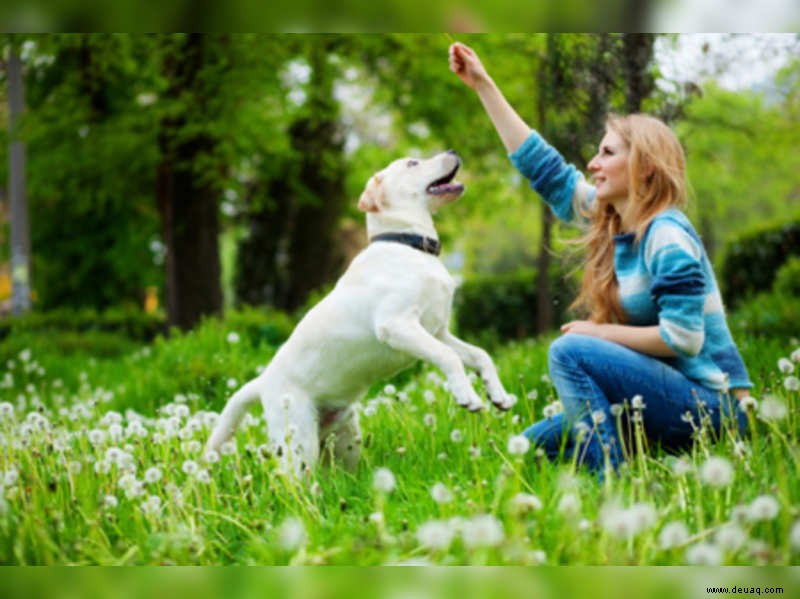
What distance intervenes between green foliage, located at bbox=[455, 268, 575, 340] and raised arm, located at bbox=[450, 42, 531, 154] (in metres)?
8.53

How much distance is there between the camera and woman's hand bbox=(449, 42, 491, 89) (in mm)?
3373

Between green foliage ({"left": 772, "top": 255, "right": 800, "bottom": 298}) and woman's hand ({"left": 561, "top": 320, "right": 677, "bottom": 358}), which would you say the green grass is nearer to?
woman's hand ({"left": 561, "top": 320, "right": 677, "bottom": 358})

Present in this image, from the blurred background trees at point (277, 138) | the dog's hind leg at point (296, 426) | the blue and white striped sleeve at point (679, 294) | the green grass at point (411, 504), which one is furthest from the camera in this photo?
the blurred background trees at point (277, 138)

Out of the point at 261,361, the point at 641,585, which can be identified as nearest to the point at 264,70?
the point at 261,361

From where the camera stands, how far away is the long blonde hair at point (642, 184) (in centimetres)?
317

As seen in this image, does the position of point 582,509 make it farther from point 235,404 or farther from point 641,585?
point 235,404

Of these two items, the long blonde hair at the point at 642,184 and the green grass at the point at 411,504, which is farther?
the long blonde hair at the point at 642,184

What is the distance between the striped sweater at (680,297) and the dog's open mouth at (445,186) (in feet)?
2.26

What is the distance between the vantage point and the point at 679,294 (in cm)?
285

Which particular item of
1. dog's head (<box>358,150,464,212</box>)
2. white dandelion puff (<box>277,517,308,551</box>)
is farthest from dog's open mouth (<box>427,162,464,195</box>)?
white dandelion puff (<box>277,517,308,551</box>)

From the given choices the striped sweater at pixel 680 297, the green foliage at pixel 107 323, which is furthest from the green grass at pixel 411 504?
the green foliage at pixel 107 323

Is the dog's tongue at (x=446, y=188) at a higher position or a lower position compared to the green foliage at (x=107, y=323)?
higher

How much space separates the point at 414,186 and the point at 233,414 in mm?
1265

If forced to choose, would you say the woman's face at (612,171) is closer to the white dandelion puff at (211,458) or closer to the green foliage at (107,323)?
the white dandelion puff at (211,458)
